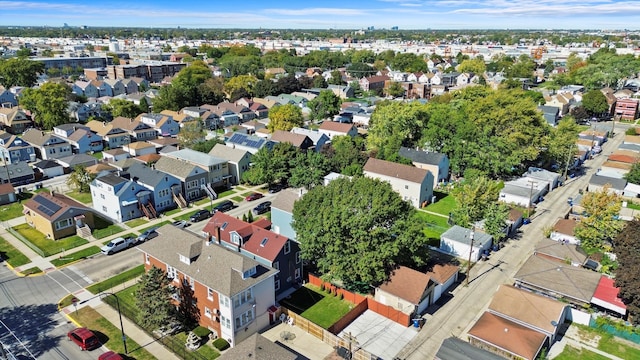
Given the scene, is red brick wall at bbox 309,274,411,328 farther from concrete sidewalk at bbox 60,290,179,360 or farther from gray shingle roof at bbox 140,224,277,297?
concrete sidewalk at bbox 60,290,179,360

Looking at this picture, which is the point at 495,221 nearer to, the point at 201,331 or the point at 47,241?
the point at 201,331

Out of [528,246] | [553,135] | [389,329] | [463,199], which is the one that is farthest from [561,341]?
[553,135]

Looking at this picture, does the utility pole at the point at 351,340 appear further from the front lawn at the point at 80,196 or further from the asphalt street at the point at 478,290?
the front lawn at the point at 80,196

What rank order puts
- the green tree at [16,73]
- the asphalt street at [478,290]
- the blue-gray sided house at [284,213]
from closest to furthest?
the asphalt street at [478,290], the blue-gray sided house at [284,213], the green tree at [16,73]

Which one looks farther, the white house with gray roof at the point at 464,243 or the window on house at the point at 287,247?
the white house with gray roof at the point at 464,243

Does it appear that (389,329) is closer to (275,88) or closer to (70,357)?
(70,357)

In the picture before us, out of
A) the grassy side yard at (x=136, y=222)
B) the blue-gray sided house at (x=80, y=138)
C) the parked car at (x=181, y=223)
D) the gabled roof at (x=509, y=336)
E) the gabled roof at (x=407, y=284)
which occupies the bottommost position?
the grassy side yard at (x=136, y=222)

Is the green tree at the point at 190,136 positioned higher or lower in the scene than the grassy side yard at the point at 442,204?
higher

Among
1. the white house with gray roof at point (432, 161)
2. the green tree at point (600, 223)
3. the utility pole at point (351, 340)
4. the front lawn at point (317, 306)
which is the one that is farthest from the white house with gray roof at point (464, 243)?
the white house with gray roof at point (432, 161)
